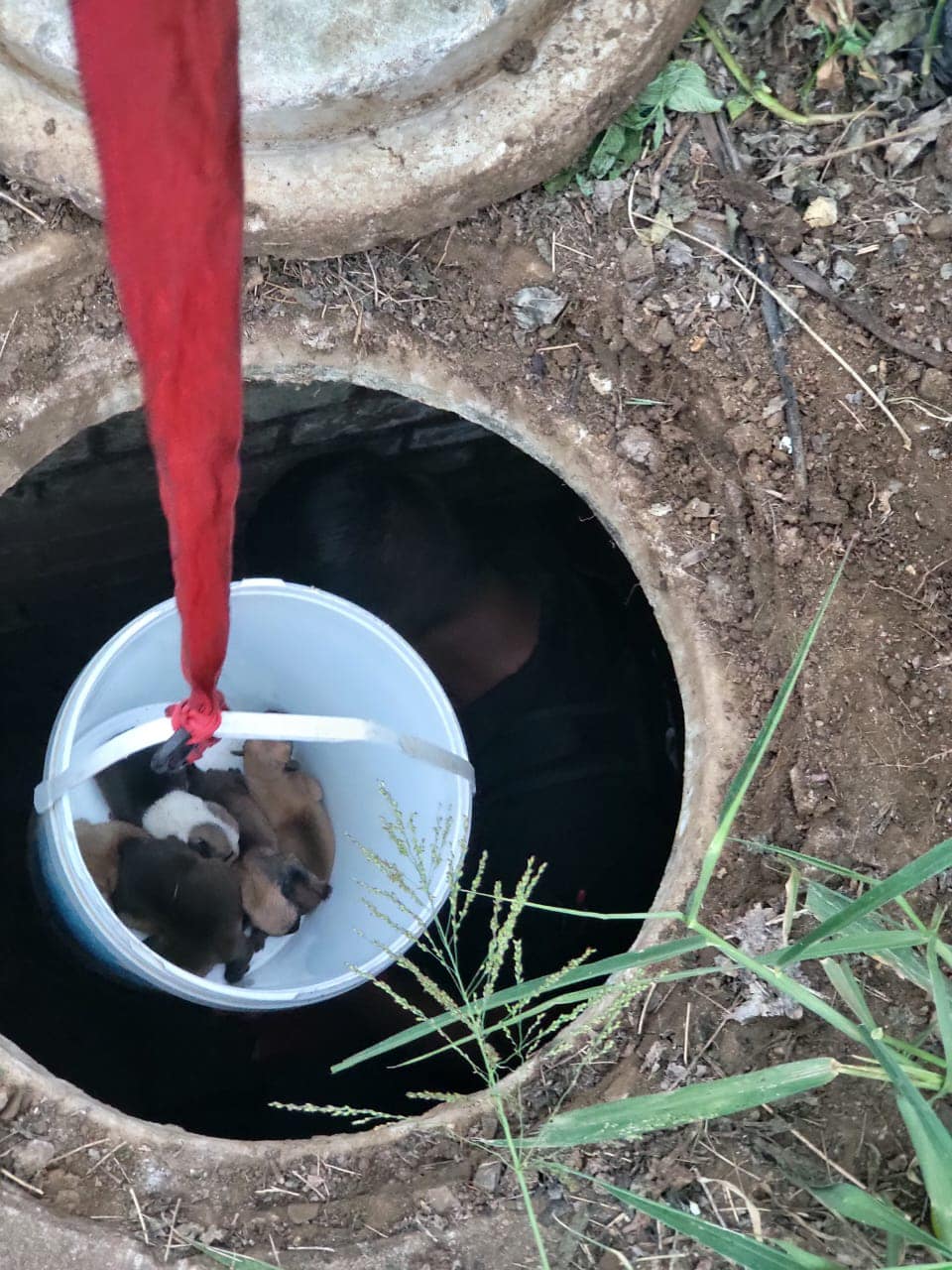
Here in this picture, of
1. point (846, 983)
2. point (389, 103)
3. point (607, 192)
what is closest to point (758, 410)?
point (607, 192)

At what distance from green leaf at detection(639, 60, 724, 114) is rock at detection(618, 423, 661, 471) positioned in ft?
1.50

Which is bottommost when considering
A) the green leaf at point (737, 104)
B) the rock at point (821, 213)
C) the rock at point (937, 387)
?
the rock at point (937, 387)

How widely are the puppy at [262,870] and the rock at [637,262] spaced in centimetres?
112

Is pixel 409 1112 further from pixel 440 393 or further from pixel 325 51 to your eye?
pixel 325 51

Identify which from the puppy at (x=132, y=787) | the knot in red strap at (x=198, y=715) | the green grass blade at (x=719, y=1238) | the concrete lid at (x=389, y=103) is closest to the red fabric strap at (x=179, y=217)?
the knot in red strap at (x=198, y=715)

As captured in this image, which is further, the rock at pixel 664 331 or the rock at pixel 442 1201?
the rock at pixel 664 331

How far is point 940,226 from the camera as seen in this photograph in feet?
5.12

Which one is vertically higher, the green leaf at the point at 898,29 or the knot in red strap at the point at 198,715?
the green leaf at the point at 898,29

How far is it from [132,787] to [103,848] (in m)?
0.13

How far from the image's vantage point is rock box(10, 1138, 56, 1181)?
1.33 metres

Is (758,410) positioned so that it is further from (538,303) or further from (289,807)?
(289,807)

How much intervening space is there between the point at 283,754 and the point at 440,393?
771 millimetres

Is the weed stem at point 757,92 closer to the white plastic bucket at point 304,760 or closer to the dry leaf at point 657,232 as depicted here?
the dry leaf at point 657,232

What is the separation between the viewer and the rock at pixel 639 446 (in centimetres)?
160
